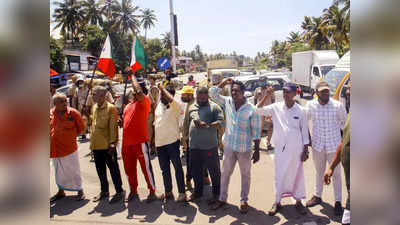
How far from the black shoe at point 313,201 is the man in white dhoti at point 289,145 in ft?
0.67

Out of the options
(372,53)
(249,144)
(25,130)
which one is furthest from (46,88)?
(249,144)

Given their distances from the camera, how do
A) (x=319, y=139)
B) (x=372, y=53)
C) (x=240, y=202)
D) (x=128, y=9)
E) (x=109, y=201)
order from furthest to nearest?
(x=128, y=9), (x=109, y=201), (x=240, y=202), (x=319, y=139), (x=372, y=53)

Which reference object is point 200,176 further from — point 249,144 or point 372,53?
point 372,53

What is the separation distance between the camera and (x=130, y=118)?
424 cm

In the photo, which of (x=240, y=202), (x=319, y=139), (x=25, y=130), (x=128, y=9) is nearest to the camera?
(x=25, y=130)

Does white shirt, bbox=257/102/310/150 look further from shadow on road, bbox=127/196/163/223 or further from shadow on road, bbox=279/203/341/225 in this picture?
shadow on road, bbox=127/196/163/223

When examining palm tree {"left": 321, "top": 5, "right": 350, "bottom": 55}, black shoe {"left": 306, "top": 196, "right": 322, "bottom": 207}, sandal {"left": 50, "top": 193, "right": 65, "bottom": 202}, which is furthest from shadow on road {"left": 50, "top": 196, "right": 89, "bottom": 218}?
palm tree {"left": 321, "top": 5, "right": 350, "bottom": 55}

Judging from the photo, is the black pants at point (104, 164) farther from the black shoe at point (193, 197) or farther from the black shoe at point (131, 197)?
the black shoe at point (193, 197)

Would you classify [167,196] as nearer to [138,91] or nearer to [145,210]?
[145,210]

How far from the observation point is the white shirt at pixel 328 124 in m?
3.77

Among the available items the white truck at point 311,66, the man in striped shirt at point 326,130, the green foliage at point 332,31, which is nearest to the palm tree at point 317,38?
the green foliage at point 332,31

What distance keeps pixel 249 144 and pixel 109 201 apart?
2338 millimetres

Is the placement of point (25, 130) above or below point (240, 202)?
above

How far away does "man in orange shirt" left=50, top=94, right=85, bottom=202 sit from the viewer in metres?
4.24
